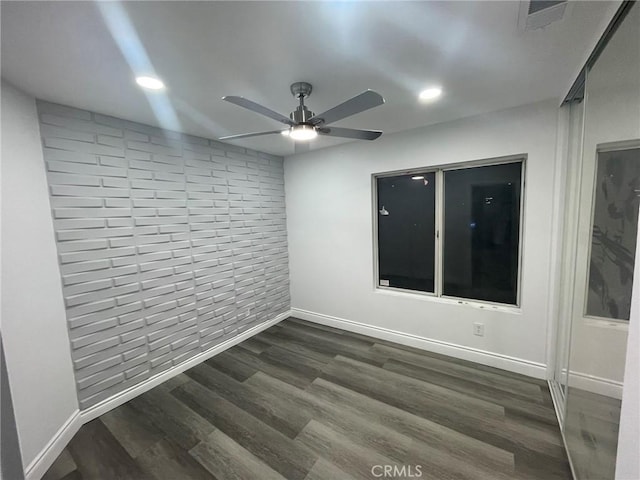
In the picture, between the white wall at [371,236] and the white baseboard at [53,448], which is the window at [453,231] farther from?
the white baseboard at [53,448]

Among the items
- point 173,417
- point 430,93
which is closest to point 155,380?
point 173,417

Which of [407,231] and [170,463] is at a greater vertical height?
[407,231]

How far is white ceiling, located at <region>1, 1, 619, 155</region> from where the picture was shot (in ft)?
3.58

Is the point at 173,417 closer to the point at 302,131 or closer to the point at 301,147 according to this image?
the point at 302,131

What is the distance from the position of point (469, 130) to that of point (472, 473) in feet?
8.86

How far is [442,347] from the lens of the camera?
2789 mm

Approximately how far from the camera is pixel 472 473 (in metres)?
1.52

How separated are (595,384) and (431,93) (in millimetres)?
2043

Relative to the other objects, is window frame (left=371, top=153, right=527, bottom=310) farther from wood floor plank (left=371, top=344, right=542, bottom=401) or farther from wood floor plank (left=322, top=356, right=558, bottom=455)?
wood floor plank (left=322, top=356, right=558, bottom=455)

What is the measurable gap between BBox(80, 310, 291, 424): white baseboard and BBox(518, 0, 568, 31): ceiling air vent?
3.63m

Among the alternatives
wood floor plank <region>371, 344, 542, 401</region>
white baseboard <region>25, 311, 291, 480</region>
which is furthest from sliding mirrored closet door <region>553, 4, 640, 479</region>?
white baseboard <region>25, 311, 291, 480</region>

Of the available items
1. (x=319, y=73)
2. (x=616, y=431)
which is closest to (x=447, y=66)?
(x=319, y=73)

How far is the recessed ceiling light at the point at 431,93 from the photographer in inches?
72.4

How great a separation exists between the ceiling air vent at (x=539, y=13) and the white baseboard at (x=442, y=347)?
2.63 m
